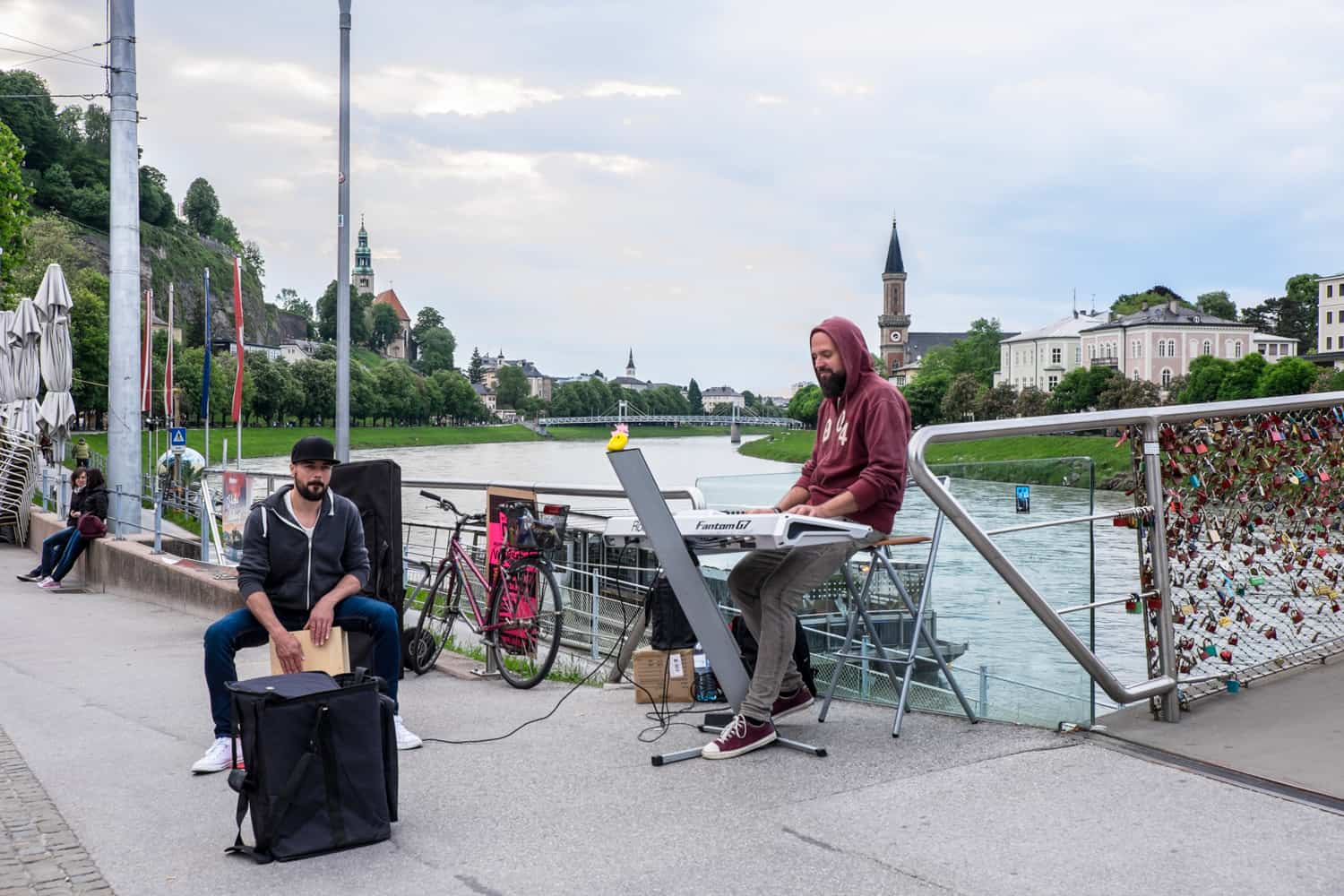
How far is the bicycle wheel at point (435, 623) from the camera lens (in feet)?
24.9

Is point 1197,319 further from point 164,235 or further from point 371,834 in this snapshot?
point 371,834

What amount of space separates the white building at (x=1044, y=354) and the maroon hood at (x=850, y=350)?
128856mm

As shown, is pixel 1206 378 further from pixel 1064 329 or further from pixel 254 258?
pixel 254 258

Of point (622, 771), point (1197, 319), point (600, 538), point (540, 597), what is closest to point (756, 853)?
point (622, 771)

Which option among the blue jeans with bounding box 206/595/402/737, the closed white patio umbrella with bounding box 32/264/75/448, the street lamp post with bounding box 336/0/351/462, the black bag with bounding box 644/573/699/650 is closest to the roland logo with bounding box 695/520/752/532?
the black bag with bounding box 644/573/699/650

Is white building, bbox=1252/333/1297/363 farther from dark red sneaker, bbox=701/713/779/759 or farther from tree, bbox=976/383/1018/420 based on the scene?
dark red sneaker, bbox=701/713/779/759

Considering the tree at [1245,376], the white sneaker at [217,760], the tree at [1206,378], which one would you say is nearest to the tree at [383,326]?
the tree at [1206,378]

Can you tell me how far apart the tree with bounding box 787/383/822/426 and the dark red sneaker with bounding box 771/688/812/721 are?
126m

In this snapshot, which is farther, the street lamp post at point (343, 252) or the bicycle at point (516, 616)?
the street lamp post at point (343, 252)

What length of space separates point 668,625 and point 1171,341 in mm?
125039

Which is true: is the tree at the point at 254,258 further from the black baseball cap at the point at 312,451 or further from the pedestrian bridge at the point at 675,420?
the black baseball cap at the point at 312,451

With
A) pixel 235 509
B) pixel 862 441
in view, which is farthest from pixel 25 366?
pixel 862 441

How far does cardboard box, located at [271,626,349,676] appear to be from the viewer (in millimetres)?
5238

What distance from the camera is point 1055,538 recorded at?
5.29 metres
